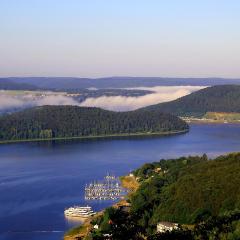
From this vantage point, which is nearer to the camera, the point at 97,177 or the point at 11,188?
the point at 11,188

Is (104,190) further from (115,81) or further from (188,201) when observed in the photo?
(115,81)

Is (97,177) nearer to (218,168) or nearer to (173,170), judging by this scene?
(173,170)

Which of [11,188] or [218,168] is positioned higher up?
[218,168]

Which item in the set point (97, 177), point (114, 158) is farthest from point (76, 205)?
point (114, 158)

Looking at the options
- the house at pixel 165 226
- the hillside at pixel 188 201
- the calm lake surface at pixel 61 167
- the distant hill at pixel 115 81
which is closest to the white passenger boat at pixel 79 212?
the calm lake surface at pixel 61 167

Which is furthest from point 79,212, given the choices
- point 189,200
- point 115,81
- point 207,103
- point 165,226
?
point 115,81

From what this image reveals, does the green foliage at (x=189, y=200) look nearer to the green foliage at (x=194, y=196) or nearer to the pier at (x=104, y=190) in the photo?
the green foliage at (x=194, y=196)
